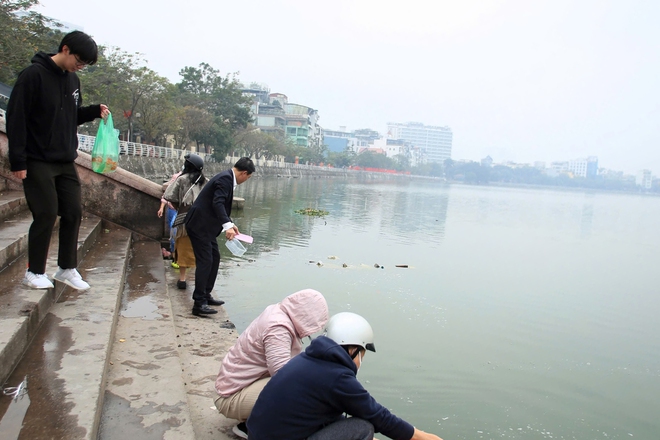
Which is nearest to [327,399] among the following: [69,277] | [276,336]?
[276,336]

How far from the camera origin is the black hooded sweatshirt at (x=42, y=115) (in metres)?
3.25

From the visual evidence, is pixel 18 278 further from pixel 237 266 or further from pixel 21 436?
pixel 237 266

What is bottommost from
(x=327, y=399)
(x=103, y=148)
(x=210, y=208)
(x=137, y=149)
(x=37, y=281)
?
(x=327, y=399)

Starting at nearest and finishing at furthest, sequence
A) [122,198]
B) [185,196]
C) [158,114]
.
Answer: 1. [185,196]
2. [122,198]
3. [158,114]

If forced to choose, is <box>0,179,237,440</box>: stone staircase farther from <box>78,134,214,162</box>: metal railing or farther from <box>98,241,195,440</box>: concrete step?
<box>78,134,214,162</box>: metal railing

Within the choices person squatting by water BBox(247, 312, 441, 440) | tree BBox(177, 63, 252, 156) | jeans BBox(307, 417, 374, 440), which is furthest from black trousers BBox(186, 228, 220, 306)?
tree BBox(177, 63, 252, 156)

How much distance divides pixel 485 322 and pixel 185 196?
3.97 meters

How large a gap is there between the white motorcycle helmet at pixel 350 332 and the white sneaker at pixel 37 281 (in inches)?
79.0

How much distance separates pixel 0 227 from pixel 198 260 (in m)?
1.62

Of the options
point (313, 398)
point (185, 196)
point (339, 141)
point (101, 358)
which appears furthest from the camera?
point (339, 141)

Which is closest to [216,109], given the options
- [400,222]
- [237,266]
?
[400,222]

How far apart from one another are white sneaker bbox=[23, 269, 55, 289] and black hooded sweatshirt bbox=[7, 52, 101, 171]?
67 cm

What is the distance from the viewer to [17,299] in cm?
324

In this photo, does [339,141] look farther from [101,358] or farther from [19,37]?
[101,358]
